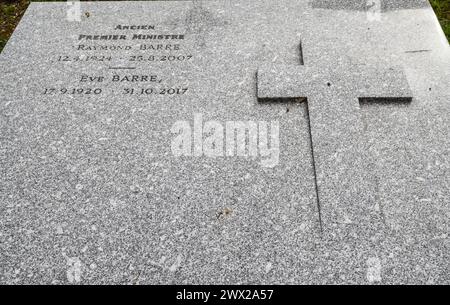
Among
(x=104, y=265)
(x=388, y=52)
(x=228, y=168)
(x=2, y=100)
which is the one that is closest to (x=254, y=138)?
(x=228, y=168)

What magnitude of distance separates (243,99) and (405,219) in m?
1.34

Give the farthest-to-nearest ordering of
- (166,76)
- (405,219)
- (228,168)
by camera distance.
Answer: (166,76) < (228,168) < (405,219)

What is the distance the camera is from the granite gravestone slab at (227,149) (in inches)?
80.4

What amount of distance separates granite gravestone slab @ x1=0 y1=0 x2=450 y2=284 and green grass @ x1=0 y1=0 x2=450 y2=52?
1221 mm

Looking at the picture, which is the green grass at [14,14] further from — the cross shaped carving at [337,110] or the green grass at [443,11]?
the cross shaped carving at [337,110]

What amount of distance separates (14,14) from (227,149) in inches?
157

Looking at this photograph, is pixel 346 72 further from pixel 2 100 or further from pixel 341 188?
pixel 2 100
